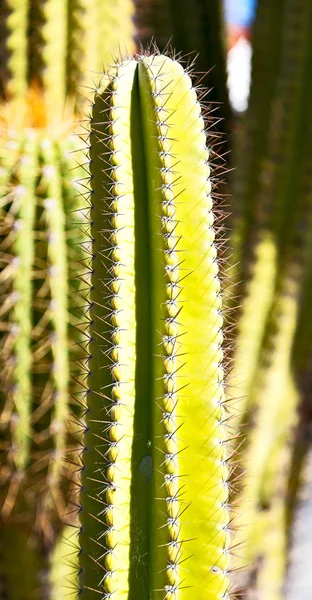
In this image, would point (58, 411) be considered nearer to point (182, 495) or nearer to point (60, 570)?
→ point (60, 570)

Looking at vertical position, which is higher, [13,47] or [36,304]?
[13,47]

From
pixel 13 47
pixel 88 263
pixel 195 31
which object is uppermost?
pixel 195 31

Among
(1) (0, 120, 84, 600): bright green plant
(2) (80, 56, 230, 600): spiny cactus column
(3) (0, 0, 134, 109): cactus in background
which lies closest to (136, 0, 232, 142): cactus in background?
(3) (0, 0, 134, 109): cactus in background

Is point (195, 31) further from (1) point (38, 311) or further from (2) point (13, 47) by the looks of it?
(1) point (38, 311)

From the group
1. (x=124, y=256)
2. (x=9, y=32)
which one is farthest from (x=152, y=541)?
(x=9, y=32)

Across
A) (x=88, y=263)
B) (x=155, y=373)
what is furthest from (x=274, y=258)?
(x=155, y=373)

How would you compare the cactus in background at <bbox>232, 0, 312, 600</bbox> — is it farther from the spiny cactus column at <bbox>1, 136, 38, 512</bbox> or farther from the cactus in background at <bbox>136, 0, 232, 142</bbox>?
the spiny cactus column at <bbox>1, 136, 38, 512</bbox>

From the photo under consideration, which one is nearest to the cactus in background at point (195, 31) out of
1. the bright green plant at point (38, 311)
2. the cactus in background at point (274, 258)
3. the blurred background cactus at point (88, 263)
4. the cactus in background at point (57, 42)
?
the blurred background cactus at point (88, 263)

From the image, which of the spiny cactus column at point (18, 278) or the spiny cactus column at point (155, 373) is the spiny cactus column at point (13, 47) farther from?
the spiny cactus column at point (155, 373)
